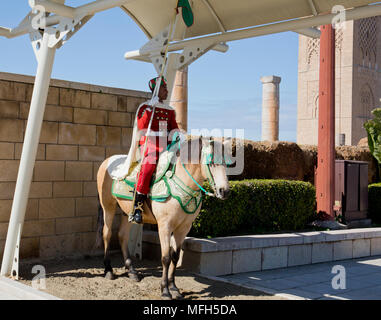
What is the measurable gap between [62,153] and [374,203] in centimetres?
903

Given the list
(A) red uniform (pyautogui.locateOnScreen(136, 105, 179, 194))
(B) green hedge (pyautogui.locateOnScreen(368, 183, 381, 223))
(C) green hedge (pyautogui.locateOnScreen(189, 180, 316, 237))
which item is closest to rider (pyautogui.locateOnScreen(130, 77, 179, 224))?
(A) red uniform (pyautogui.locateOnScreen(136, 105, 179, 194))

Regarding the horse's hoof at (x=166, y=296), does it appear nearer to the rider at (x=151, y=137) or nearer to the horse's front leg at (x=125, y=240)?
the rider at (x=151, y=137)

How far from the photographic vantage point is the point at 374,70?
36938 millimetres

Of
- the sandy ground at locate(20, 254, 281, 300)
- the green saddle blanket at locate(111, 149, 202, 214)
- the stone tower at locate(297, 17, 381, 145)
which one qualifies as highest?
the stone tower at locate(297, 17, 381, 145)

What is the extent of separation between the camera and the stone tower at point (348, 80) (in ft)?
114

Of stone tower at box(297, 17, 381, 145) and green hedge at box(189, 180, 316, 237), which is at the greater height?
stone tower at box(297, 17, 381, 145)

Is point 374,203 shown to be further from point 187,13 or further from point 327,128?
point 187,13

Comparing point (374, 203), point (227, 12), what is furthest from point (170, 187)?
point (374, 203)

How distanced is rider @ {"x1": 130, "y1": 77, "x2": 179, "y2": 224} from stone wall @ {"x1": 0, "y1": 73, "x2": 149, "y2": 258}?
1863 mm

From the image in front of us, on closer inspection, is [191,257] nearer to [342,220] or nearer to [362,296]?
[362,296]

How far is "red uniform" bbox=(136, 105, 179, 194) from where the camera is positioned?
599cm

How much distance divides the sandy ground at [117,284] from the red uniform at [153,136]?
4.37ft

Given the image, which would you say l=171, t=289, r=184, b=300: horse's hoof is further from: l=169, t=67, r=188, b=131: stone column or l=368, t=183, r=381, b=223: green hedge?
l=368, t=183, r=381, b=223: green hedge
